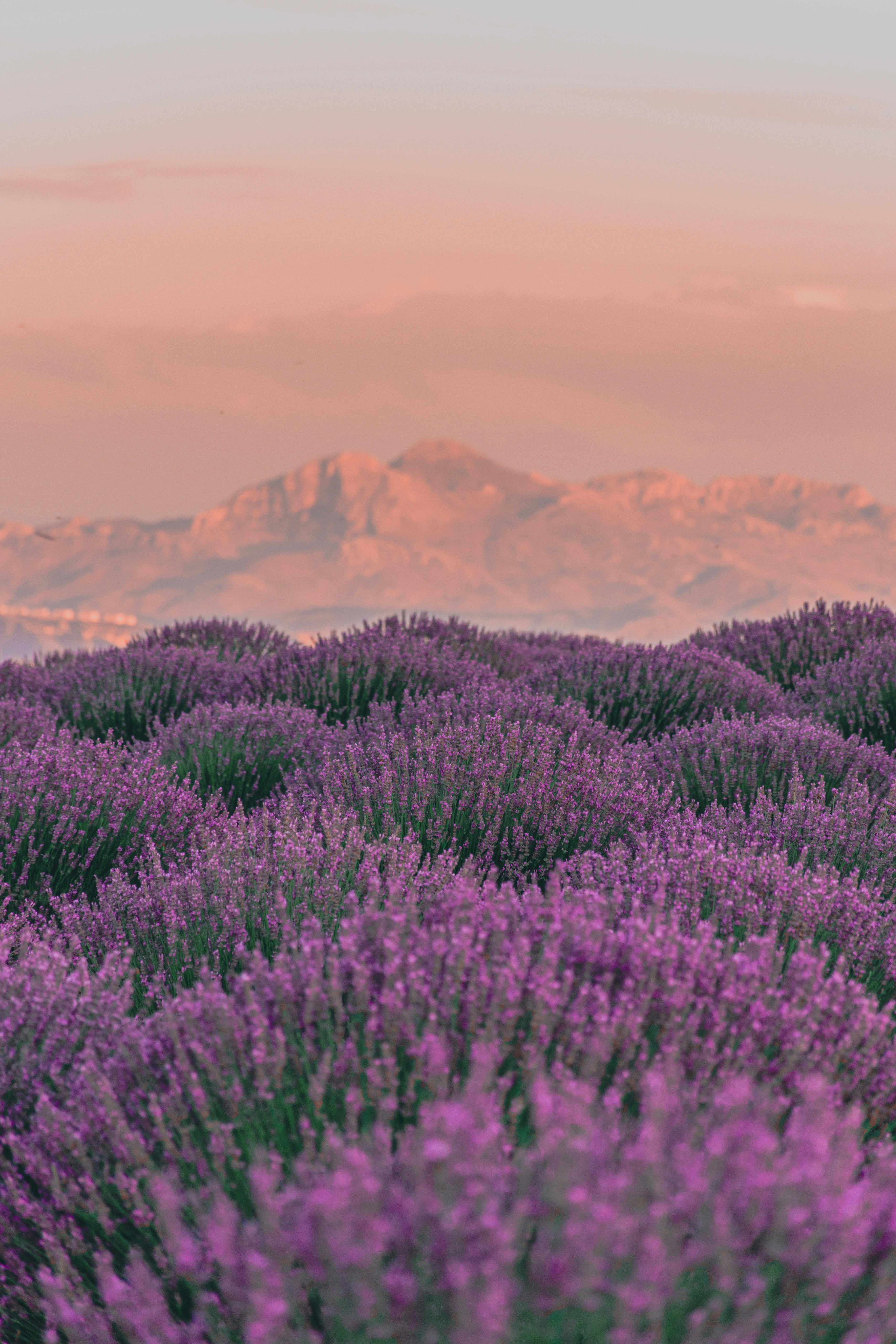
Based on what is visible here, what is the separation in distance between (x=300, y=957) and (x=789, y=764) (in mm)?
3293

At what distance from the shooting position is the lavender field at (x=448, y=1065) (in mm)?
1361

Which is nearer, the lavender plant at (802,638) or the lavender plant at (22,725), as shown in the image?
the lavender plant at (22,725)

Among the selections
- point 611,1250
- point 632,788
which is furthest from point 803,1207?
point 632,788

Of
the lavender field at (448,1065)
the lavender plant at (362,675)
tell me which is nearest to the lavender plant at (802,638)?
the lavender plant at (362,675)

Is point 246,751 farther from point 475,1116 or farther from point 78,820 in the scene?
point 475,1116

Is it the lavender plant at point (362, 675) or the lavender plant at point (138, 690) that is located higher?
the lavender plant at point (362, 675)

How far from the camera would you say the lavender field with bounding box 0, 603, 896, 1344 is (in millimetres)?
1361

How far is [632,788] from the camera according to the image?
457cm

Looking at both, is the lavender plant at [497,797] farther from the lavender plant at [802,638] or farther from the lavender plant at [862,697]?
the lavender plant at [802,638]

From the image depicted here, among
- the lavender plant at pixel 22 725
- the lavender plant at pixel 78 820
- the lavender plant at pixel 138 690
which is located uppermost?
the lavender plant at pixel 78 820

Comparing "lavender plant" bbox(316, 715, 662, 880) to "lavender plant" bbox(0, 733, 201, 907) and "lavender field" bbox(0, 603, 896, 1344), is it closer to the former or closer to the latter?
"lavender field" bbox(0, 603, 896, 1344)

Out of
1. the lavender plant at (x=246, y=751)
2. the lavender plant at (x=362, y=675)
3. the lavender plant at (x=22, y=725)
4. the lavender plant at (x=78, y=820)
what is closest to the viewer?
the lavender plant at (x=78, y=820)

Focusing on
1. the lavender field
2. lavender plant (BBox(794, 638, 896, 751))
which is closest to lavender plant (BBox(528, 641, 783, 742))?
lavender plant (BBox(794, 638, 896, 751))

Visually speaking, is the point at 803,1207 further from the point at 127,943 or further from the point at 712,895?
the point at 127,943
